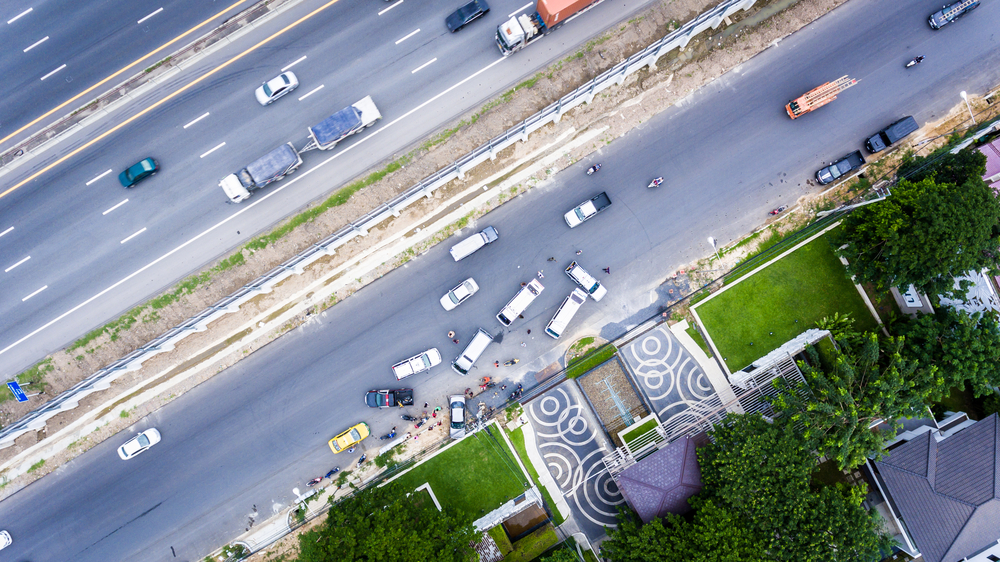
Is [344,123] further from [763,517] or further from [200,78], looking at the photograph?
[763,517]

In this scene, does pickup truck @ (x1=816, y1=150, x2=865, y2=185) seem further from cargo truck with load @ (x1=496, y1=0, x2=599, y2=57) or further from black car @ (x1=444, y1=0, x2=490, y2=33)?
black car @ (x1=444, y1=0, x2=490, y2=33)

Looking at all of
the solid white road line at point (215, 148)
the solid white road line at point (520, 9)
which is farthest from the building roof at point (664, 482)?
the solid white road line at point (215, 148)

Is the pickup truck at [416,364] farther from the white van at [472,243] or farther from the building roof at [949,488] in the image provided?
the building roof at [949,488]

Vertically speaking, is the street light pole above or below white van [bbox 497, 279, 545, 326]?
below

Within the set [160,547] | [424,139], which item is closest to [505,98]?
[424,139]

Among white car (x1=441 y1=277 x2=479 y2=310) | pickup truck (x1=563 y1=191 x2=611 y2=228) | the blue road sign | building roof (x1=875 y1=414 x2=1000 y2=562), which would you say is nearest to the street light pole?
building roof (x1=875 y1=414 x2=1000 y2=562)
